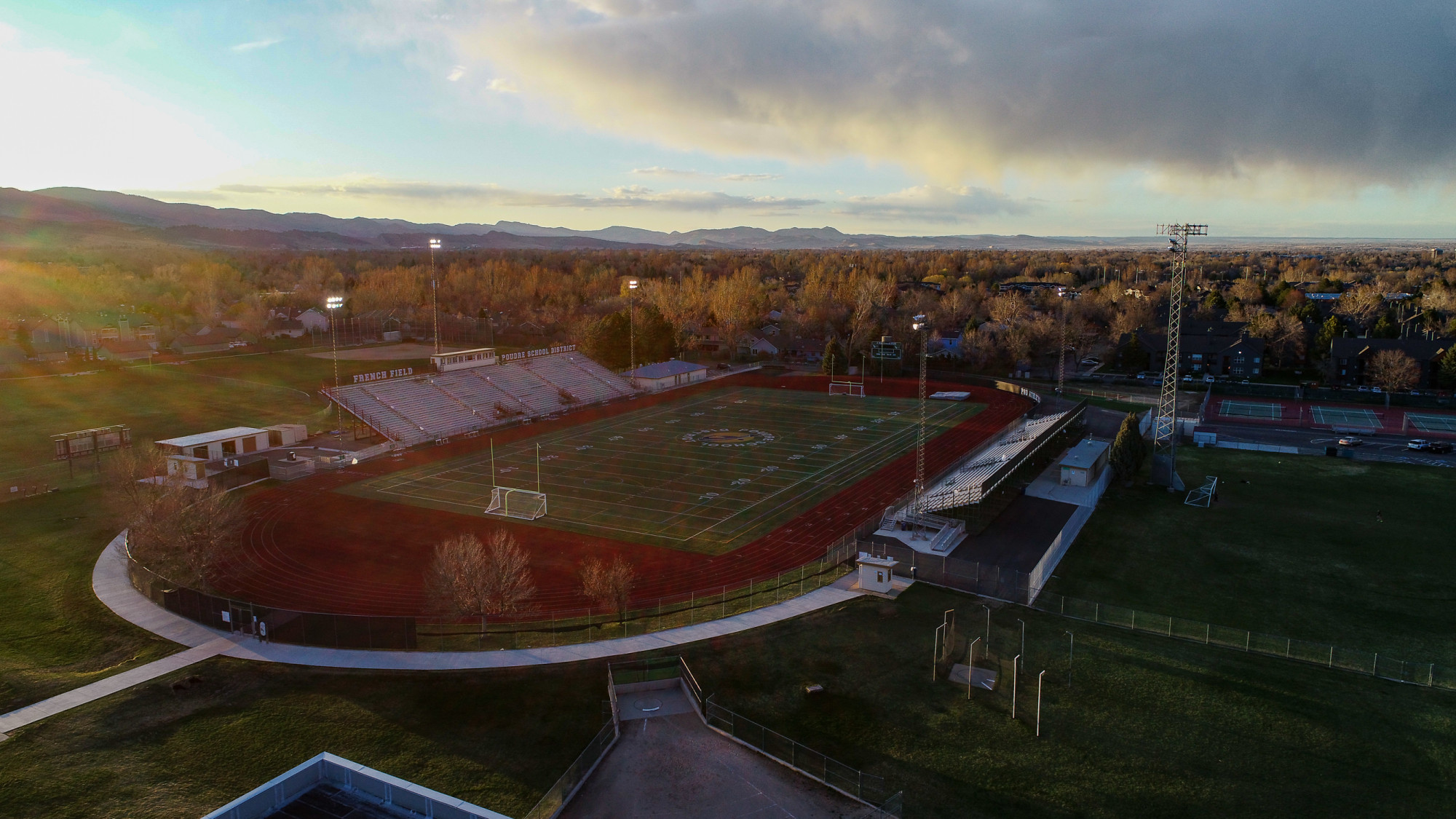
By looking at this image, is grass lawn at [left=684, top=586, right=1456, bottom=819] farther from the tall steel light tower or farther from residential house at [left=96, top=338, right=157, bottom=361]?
residential house at [left=96, top=338, right=157, bottom=361]

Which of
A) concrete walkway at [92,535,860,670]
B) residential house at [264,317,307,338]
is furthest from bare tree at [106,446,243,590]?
residential house at [264,317,307,338]

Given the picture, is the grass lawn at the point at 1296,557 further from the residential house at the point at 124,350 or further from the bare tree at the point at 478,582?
the residential house at the point at 124,350

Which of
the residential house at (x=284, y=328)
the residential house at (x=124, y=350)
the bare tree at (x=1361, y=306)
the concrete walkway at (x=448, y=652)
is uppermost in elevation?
the bare tree at (x=1361, y=306)

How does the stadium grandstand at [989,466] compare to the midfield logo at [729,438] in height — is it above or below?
above

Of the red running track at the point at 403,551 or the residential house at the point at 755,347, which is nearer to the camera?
the red running track at the point at 403,551

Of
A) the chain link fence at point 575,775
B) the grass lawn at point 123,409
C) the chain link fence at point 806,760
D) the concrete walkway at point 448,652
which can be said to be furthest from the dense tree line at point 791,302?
the chain link fence at point 806,760

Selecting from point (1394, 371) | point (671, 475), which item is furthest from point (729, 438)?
point (1394, 371)

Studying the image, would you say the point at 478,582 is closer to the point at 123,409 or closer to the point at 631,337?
the point at 123,409

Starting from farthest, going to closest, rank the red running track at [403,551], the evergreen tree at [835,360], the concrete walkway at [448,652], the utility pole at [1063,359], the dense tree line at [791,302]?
1. the dense tree line at [791,302]
2. the evergreen tree at [835,360]
3. the utility pole at [1063,359]
4. the red running track at [403,551]
5. the concrete walkway at [448,652]
